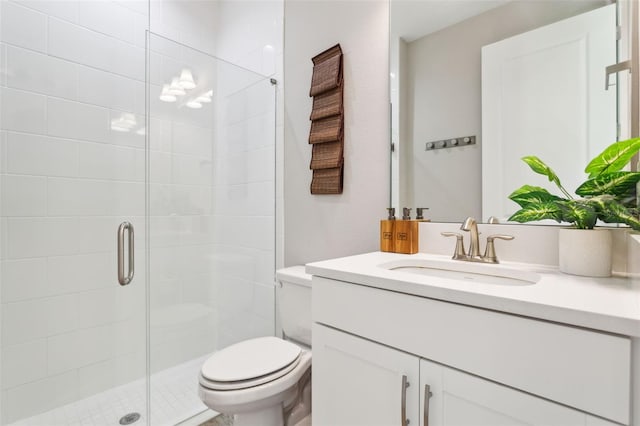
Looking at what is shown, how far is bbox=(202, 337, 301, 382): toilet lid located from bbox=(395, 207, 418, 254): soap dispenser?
0.59 metres

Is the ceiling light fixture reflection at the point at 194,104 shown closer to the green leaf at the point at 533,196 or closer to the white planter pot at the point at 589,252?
the green leaf at the point at 533,196

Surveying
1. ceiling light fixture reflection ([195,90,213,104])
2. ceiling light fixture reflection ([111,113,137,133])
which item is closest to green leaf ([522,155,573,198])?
ceiling light fixture reflection ([195,90,213,104])

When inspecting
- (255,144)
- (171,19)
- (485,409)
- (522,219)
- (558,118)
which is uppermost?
(171,19)

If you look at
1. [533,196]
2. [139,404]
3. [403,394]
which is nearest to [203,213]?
[139,404]

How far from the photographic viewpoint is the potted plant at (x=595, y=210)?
2.54ft

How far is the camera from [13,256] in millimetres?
1479

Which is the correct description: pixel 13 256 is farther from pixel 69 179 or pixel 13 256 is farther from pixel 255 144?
pixel 255 144

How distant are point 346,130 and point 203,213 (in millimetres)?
945

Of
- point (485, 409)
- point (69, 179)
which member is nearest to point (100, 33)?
point (69, 179)

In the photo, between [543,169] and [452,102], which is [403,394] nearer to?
[543,169]

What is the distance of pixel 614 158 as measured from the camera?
Answer: 0.79m

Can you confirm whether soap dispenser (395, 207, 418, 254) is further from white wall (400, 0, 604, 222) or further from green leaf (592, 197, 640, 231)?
green leaf (592, 197, 640, 231)

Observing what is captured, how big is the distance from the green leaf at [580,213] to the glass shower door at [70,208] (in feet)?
5.67

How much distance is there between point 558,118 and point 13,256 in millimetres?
2285
